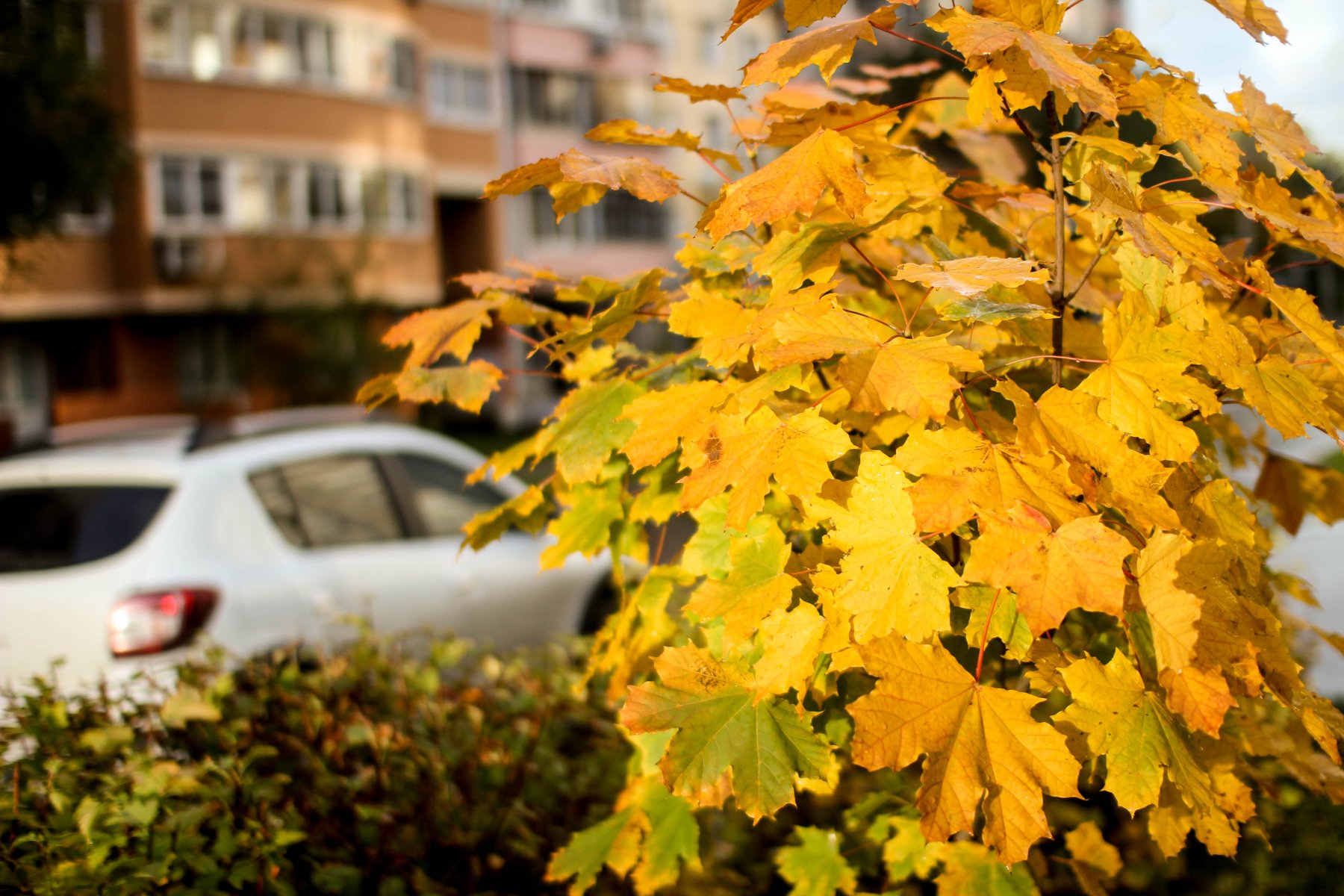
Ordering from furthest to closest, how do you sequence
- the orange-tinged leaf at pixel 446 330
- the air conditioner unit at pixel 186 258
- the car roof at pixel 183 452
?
1. the air conditioner unit at pixel 186 258
2. the car roof at pixel 183 452
3. the orange-tinged leaf at pixel 446 330

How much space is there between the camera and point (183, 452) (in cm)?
482

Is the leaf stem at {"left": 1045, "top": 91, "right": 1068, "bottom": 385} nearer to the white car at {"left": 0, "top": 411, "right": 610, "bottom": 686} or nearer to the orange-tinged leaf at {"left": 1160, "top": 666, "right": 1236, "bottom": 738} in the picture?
the orange-tinged leaf at {"left": 1160, "top": 666, "right": 1236, "bottom": 738}

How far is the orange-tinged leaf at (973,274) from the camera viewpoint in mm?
1369

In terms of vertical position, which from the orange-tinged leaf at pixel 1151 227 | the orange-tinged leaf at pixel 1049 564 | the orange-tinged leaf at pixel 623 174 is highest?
the orange-tinged leaf at pixel 623 174

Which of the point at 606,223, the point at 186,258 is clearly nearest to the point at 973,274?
the point at 186,258

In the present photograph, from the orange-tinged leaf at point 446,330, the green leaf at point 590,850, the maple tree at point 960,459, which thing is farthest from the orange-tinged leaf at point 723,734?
the orange-tinged leaf at point 446,330

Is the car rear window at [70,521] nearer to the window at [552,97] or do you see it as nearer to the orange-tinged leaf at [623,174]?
the orange-tinged leaf at [623,174]

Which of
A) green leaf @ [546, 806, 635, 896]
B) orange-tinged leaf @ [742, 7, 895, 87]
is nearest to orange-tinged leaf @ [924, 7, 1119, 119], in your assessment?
orange-tinged leaf @ [742, 7, 895, 87]

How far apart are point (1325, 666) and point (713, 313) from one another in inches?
246

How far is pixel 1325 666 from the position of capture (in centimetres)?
650

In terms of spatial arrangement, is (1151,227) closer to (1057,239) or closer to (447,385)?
(1057,239)

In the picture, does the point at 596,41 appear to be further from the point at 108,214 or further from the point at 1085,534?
the point at 1085,534

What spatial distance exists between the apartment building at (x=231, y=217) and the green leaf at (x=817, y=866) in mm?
20076

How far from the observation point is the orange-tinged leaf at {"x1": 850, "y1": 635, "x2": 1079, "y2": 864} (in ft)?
4.33
